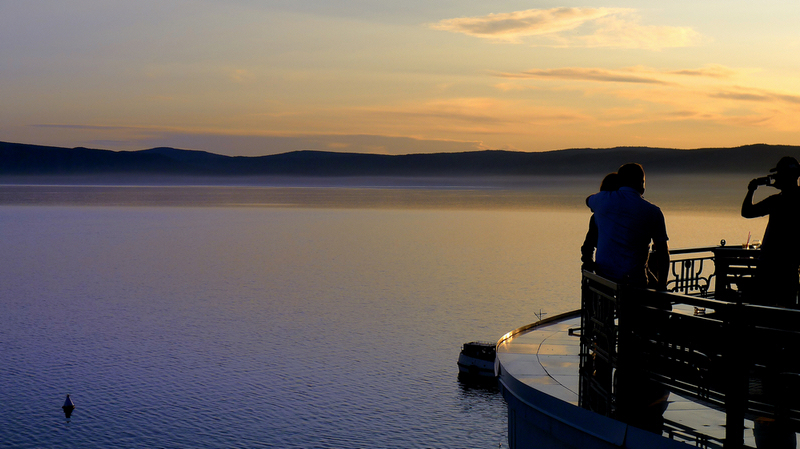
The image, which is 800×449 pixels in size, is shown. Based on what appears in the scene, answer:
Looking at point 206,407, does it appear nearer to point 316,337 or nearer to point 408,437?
point 408,437

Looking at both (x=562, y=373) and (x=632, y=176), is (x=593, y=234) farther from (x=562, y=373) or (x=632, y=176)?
(x=562, y=373)

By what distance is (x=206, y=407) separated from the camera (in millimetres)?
38875

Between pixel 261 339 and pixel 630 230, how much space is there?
50.0 meters

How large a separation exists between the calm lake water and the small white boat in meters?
1.02

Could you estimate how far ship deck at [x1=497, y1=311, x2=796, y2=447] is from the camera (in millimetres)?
5891

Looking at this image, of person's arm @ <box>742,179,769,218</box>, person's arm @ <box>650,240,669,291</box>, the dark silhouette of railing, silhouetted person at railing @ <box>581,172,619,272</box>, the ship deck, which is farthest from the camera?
person's arm @ <box>742,179,769,218</box>

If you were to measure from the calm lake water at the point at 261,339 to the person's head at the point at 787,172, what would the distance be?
30.0 meters

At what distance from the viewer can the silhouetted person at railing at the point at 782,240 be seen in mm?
7043

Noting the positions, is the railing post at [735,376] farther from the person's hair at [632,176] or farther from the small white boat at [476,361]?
the small white boat at [476,361]

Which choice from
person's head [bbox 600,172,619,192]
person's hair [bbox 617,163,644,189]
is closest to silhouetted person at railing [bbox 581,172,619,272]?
person's head [bbox 600,172,619,192]

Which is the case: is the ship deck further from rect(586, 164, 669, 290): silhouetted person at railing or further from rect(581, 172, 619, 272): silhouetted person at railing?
rect(581, 172, 619, 272): silhouetted person at railing

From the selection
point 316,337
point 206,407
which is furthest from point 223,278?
point 206,407

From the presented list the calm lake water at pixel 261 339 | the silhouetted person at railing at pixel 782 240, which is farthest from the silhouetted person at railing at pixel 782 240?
the calm lake water at pixel 261 339

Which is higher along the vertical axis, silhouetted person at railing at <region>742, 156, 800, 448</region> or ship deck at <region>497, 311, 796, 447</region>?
silhouetted person at railing at <region>742, 156, 800, 448</region>
